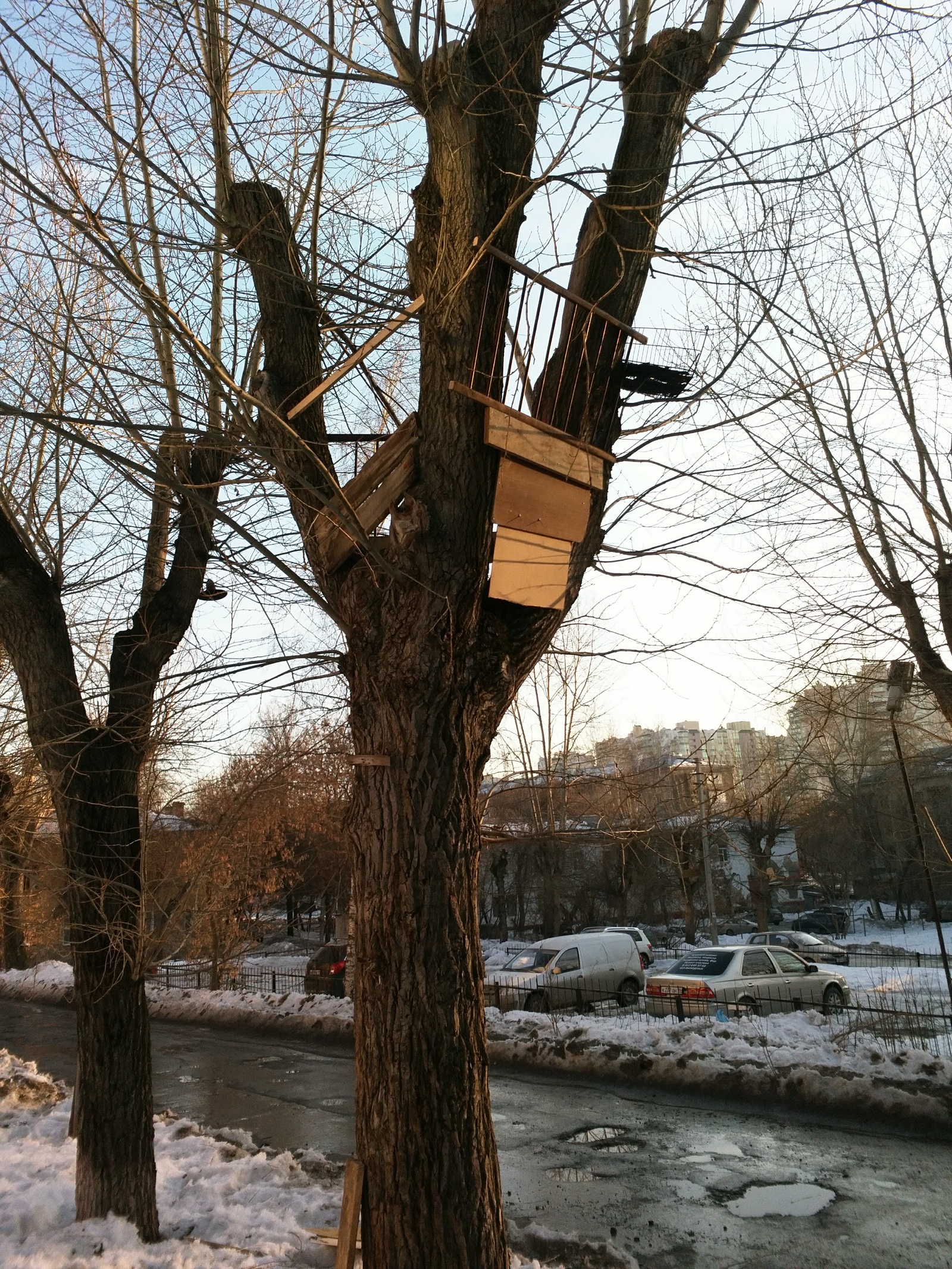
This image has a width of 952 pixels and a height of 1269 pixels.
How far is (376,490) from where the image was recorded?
364cm

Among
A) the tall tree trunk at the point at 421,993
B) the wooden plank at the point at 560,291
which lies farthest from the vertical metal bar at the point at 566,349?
the tall tree trunk at the point at 421,993

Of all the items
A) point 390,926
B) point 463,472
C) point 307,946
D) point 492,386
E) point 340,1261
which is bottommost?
point 307,946

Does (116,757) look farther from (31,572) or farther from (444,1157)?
(444,1157)

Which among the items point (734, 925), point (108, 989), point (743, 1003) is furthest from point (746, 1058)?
point (734, 925)

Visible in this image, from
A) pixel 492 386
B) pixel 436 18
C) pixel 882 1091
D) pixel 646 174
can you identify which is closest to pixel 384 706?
pixel 492 386

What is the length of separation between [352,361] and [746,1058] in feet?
32.2

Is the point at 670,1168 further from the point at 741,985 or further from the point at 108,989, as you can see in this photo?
the point at 741,985

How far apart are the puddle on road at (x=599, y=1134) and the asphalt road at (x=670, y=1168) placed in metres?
0.03

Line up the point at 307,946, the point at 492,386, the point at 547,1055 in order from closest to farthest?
1. the point at 492,386
2. the point at 547,1055
3. the point at 307,946

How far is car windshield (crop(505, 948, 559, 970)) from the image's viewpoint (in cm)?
1728

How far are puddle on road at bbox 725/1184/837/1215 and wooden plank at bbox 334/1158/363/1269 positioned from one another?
4.63m

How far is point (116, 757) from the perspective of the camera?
6.04 m

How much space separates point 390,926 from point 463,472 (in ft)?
5.47

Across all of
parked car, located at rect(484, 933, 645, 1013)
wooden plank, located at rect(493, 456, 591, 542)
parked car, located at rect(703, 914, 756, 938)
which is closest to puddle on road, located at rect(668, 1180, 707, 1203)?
wooden plank, located at rect(493, 456, 591, 542)
